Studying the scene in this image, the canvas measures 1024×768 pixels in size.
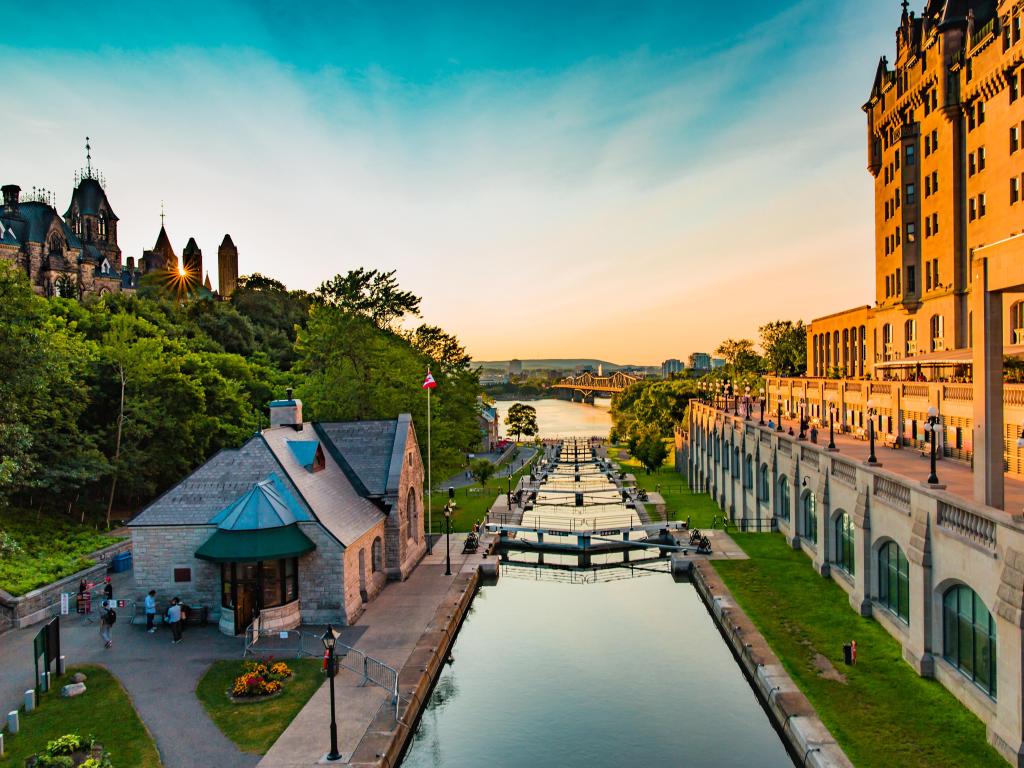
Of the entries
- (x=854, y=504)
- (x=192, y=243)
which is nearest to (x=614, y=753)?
(x=854, y=504)

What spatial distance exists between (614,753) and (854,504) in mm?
13650

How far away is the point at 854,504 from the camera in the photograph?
88.7ft

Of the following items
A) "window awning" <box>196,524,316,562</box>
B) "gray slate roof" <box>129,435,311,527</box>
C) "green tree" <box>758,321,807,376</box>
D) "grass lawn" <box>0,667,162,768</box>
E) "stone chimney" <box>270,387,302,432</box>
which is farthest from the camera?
"green tree" <box>758,321,807,376</box>

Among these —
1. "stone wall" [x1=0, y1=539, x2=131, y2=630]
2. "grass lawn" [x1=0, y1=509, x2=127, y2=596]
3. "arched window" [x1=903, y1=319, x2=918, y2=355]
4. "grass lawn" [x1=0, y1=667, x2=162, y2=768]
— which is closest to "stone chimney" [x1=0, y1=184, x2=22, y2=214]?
"grass lawn" [x1=0, y1=509, x2=127, y2=596]

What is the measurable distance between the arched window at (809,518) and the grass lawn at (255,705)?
74.5 ft

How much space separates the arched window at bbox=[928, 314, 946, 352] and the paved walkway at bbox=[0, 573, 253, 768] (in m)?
46.6

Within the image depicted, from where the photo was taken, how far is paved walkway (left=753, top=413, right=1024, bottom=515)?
Result: 23312 mm

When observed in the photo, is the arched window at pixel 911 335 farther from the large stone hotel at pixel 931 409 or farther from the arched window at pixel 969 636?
the arched window at pixel 969 636

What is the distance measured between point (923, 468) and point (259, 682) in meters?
25.9

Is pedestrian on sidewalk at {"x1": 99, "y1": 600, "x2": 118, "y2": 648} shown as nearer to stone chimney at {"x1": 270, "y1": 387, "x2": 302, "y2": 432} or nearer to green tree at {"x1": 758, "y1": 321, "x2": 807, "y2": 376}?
stone chimney at {"x1": 270, "y1": 387, "x2": 302, "y2": 432}

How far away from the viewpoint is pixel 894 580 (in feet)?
77.0

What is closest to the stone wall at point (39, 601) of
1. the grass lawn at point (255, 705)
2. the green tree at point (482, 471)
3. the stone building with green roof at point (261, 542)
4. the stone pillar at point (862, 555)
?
the stone building with green roof at point (261, 542)

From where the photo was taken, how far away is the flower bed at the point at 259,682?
20.3 m

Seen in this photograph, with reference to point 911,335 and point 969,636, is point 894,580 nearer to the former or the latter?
point 969,636
